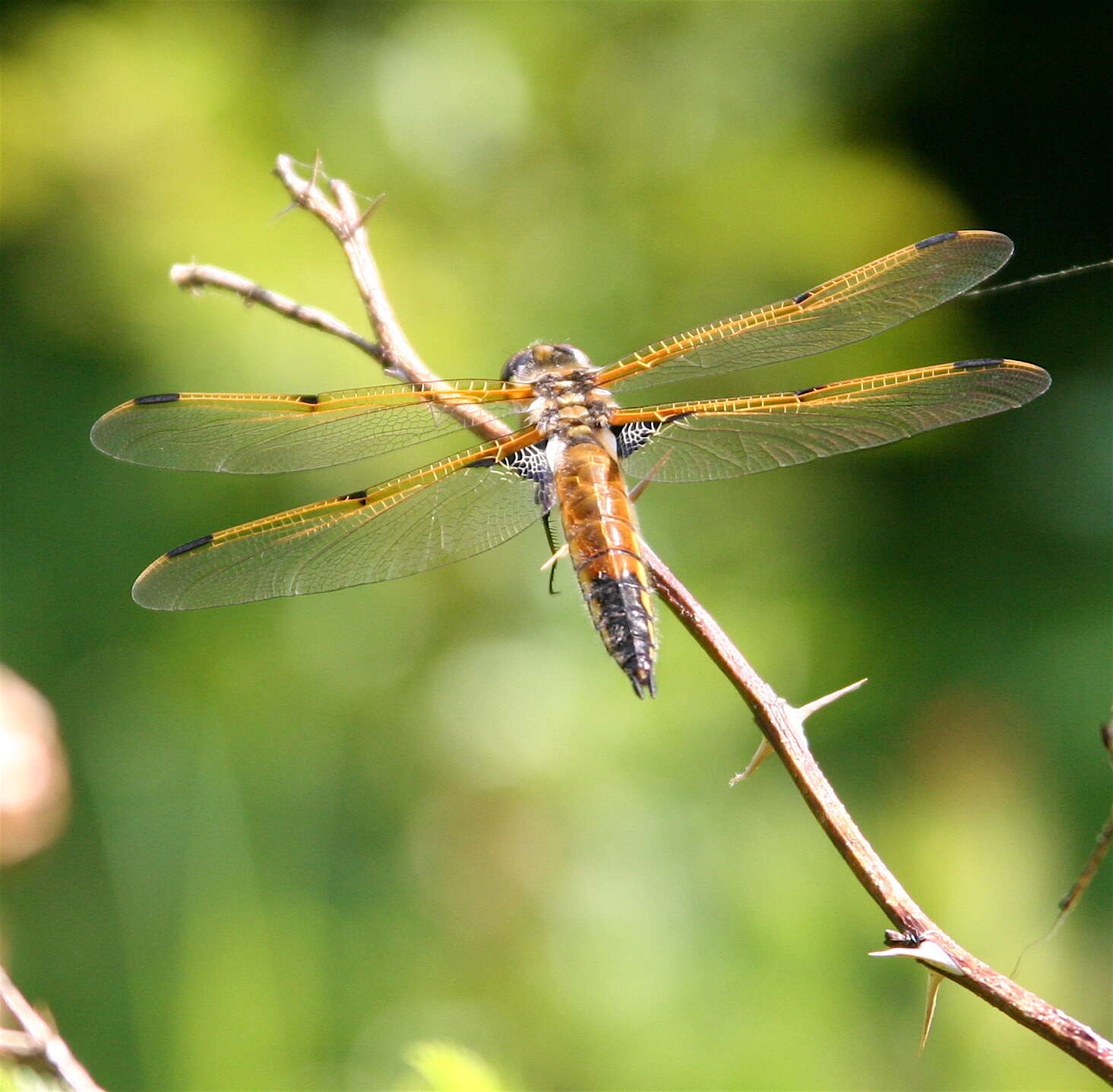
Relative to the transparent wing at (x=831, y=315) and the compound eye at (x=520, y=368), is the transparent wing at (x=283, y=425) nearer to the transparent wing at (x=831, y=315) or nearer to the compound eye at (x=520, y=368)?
the compound eye at (x=520, y=368)

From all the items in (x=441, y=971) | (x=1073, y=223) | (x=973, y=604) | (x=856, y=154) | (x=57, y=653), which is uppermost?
(x=856, y=154)

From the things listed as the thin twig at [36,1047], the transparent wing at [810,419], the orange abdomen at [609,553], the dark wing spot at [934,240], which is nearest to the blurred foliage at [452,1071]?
the thin twig at [36,1047]

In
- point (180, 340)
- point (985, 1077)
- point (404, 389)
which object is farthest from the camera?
point (180, 340)

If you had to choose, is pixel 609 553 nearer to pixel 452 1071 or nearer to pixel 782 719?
pixel 782 719

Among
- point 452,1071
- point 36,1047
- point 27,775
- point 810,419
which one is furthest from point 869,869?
point 27,775

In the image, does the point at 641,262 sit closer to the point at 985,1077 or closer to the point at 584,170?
the point at 584,170

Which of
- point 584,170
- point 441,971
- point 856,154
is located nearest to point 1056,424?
point 856,154

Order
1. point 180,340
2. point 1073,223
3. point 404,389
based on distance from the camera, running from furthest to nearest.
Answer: point 1073,223
point 180,340
point 404,389
